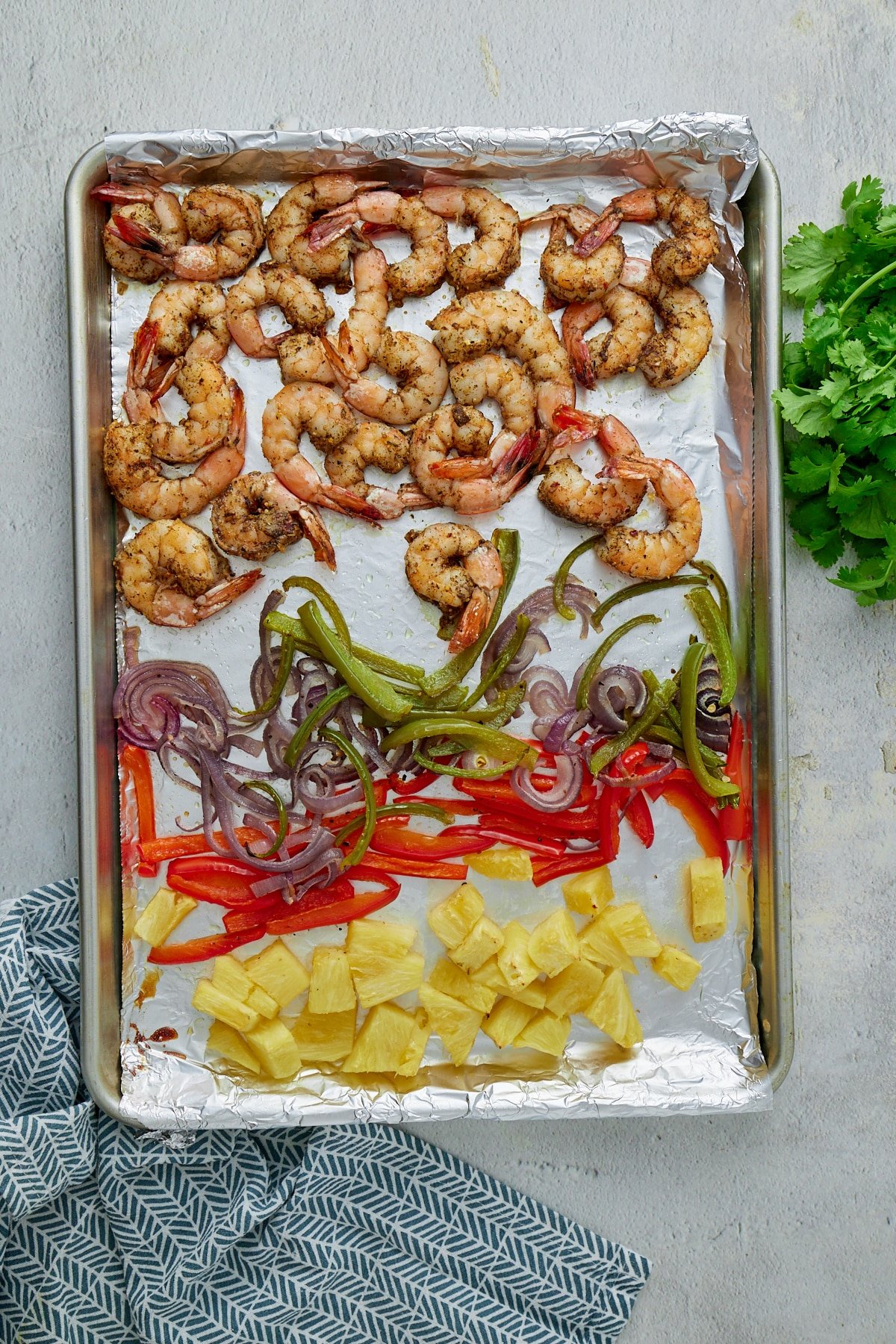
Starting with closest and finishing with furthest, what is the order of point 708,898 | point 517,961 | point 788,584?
1. point 517,961
2. point 708,898
3. point 788,584

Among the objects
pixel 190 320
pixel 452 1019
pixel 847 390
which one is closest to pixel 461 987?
pixel 452 1019

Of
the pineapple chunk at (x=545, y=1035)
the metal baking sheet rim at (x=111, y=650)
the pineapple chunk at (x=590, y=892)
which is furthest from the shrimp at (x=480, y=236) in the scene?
the pineapple chunk at (x=545, y=1035)

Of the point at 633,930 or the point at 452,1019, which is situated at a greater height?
the point at 633,930

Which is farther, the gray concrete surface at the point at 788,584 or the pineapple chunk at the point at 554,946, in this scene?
the gray concrete surface at the point at 788,584

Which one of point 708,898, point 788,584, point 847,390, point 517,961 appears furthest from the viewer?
point 788,584

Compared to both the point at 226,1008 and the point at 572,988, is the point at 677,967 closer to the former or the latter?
the point at 572,988

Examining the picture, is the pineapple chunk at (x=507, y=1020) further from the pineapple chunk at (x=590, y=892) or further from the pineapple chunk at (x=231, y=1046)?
the pineapple chunk at (x=231, y=1046)
